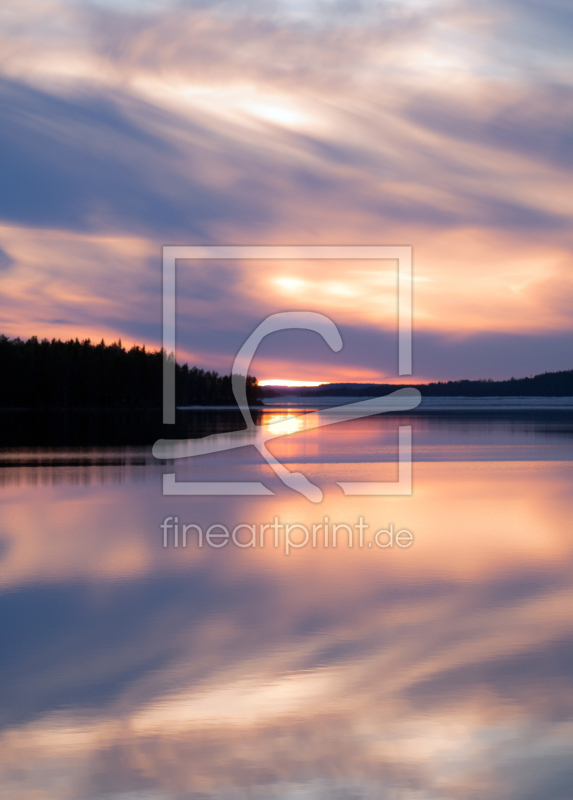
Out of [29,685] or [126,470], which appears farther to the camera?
[126,470]

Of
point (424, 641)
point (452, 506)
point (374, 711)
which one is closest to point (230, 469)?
point (452, 506)

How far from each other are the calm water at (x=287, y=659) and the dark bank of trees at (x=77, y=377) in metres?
104

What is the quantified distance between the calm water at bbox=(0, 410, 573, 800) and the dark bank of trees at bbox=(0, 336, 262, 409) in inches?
4097

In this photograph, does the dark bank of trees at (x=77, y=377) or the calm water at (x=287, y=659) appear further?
the dark bank of trees at (x=77, y=377)

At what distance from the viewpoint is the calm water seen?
5.64 meters

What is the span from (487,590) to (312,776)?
5.20m

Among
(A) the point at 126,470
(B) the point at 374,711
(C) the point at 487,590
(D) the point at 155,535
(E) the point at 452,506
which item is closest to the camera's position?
(B) the point at 374,711

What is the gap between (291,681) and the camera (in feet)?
23.5

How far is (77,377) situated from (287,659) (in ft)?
384

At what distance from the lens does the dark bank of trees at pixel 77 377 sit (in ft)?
380

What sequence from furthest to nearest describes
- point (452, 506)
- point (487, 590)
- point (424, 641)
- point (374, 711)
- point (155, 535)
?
point (452, 506) → point (155, 535) → point (487, 590) → point (424, 641) → point (374, 711)

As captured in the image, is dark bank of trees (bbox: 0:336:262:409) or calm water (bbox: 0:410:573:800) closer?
calm water (bbox: 0:410:573:800)

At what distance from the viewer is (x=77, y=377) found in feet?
397

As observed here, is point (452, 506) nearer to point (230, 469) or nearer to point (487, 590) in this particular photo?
point (487, 590)
